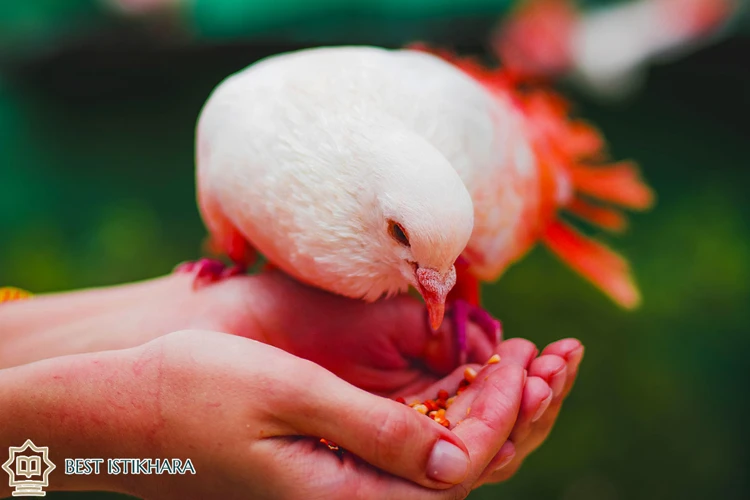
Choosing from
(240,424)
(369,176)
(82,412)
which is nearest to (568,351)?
(369,176)

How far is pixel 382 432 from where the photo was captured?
0.97 meters

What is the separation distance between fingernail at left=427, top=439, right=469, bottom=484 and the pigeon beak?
29 cm

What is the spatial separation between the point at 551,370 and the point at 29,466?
3.10ft

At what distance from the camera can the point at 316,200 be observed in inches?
51.3

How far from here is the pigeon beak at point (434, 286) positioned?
1.21 meters

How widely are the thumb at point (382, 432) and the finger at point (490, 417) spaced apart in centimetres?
7

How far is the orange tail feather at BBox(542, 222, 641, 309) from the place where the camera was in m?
2.14

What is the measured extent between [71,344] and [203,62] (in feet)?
6.66

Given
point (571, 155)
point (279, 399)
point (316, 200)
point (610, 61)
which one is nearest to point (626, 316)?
point (571, 155)

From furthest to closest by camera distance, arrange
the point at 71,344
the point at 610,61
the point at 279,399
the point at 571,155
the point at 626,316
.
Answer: the point at 610,61 → the point at 626,316 → the point at 571,155 → the point at 71,344 → the point at 279,399

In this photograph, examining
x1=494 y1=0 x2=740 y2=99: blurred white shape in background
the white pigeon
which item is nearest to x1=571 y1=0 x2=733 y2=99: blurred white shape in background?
x1=494 y1=0 x2=740 y2=99: blurred white shape in background

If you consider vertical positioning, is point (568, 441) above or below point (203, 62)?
below

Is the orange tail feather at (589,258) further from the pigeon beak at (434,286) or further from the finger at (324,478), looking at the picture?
the finger at (324,478)

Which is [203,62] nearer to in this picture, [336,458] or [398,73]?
[398,73]
